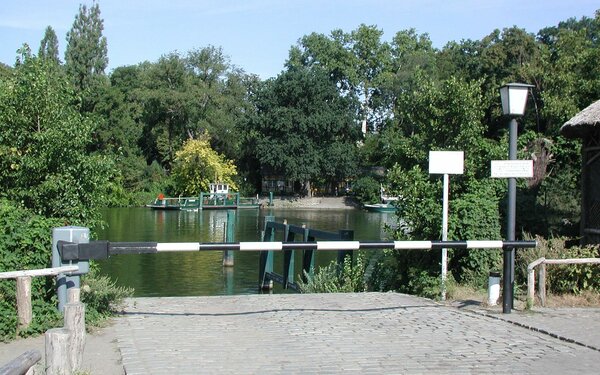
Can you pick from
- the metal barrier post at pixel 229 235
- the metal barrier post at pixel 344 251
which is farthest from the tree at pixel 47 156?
the metal barrier post at pixel 229 235

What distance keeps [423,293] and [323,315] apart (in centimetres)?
309

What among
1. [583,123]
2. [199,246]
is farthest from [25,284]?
[583,123]

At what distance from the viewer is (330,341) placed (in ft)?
24.2

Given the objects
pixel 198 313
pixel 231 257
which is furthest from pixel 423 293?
pixel 231 257

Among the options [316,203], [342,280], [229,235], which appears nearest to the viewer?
[342,280]

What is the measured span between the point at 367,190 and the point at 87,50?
3135 cm

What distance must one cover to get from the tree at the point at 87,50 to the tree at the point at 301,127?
1623 cm

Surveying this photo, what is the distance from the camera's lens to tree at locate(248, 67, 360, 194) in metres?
70.1

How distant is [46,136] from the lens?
9930mm

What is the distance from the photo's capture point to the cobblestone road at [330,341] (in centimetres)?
634

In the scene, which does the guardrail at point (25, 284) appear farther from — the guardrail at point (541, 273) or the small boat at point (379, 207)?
the small boat at point (379, 207)

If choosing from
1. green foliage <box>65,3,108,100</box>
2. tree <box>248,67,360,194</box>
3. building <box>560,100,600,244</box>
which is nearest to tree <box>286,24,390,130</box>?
tree <box>248,67,360,194</box>

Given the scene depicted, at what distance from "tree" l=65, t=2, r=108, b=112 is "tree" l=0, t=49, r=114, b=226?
57031 mm

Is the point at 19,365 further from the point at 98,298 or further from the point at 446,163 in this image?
the point at 446,163
